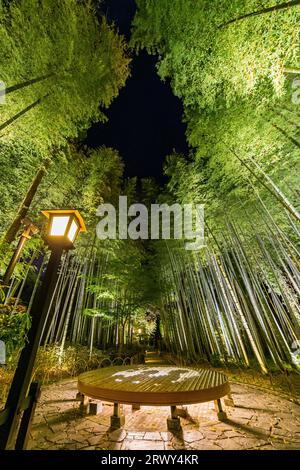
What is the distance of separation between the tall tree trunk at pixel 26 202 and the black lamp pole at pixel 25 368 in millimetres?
3233

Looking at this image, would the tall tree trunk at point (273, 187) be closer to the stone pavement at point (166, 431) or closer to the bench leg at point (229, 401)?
the stone pavement at point (166, 431)

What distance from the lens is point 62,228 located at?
5.90ft

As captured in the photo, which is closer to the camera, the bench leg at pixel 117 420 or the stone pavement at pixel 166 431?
the stone pavement at pixel 166 431

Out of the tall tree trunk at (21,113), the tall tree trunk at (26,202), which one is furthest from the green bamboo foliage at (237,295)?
the tall tree trunk at (21,113)

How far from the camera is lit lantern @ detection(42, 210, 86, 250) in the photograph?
1.76 metres

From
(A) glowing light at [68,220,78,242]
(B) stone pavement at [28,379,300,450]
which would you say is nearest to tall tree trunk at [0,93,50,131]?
(A) glowing light at [68,220,78,242]

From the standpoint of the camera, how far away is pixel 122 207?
970cm

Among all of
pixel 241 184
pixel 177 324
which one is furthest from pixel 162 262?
pixel 241 184

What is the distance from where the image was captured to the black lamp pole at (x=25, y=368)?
122cm

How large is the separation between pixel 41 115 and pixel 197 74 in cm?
297

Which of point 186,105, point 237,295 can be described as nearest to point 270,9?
point 186,105

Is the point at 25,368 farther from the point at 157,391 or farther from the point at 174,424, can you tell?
the point at 174,424

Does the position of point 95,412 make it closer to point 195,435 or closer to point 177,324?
point 195,435

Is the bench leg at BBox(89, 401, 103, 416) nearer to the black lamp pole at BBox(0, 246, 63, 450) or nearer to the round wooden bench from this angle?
the round wooden bench
